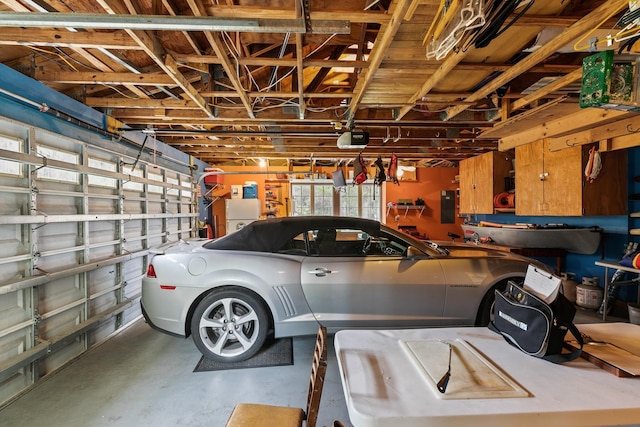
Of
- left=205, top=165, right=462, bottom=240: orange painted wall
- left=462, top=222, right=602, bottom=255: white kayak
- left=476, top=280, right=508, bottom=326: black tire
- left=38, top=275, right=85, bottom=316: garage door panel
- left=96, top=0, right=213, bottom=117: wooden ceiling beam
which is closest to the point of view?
left=96, top=0, right=213, bottom=117: wooden ceiling beam

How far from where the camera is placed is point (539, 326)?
112 centimetres

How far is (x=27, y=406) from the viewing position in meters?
2.16

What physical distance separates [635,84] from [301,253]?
253 cm

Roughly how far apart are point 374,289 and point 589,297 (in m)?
3.21

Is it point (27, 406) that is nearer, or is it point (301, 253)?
point (27, 406)

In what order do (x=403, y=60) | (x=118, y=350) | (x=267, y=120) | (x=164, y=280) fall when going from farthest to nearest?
(x=267, y=120) → (x=118, y=350) → (x=164, y=280) → (x=403, y=60)

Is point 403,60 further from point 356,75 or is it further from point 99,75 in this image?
point 99,75

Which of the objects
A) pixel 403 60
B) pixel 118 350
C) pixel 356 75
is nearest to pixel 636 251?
pixel 403 60

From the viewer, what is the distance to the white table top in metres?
0.79

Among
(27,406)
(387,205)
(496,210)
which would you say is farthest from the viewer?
(387,205)

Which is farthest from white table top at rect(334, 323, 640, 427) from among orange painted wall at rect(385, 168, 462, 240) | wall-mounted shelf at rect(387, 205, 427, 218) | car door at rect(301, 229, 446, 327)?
orange painted wall at rect(385, 168, 462, 240)

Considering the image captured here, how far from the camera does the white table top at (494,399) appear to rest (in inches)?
31.2

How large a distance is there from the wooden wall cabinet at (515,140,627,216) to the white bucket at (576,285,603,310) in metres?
1.04

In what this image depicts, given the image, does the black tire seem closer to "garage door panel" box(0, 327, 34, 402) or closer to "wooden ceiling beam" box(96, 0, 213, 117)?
"wooden ceiling beam" box(96, 0, 213, 117)
